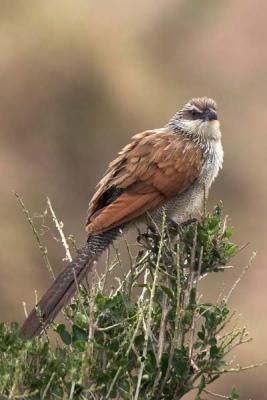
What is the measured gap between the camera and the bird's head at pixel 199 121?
5.82 meters

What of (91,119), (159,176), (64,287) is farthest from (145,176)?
(91,119)

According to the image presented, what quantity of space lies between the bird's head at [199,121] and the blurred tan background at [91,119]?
624 cm

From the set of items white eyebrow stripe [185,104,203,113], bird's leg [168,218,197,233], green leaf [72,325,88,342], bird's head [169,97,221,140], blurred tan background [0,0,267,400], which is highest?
blurred tan background [0,0,267,400]

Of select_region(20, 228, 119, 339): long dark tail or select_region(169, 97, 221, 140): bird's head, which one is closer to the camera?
select_region(20, 228, 119, 339): long dark tail

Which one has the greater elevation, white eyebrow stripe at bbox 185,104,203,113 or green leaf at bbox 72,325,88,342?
white eyebrow stripe at bbox 185,104,203,113

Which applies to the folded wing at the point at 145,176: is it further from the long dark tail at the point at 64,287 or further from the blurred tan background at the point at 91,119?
the blurred tan background at the point at 91,119

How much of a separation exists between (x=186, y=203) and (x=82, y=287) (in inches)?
51.9

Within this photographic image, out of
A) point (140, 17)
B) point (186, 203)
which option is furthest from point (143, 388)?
point (140, 17)

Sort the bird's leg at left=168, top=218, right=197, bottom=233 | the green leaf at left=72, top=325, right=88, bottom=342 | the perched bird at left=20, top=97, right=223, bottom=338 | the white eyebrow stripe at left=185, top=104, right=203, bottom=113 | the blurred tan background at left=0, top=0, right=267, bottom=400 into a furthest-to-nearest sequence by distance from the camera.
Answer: the blurred tan background at left=0, top=0, right=267, bottom=400
the white eyebrow stripe at left=185, top=104, right=203, bottom=113
the perched bird at left=20, top=97, right=223, bottom=338
the bird's leg at left=168, top=218, right=197, bottom=233
the green leaf at left=72, top=325, right=88, bottom=342

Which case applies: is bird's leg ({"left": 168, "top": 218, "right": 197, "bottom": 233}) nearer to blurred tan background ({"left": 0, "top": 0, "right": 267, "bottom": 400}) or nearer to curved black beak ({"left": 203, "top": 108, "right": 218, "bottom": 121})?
curved black beak ({"left": 203, "top": 108, "right": 218, "bottom": 121})

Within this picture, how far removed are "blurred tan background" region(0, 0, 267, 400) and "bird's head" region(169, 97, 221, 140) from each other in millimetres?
6236

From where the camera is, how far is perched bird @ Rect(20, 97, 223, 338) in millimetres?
5125

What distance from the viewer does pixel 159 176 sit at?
5488mm

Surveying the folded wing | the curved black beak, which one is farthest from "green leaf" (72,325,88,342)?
the curved black beak
